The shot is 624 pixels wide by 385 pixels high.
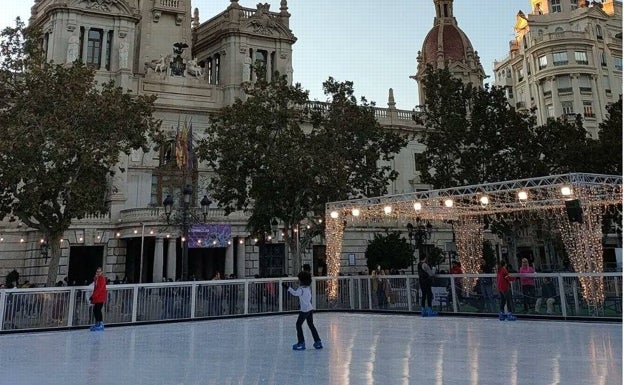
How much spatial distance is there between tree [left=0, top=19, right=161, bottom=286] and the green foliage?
61.1ft

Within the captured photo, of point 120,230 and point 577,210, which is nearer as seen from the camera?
point 577,210

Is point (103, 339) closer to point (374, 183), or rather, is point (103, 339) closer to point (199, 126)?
point (374, 183)

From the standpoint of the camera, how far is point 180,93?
123 feet

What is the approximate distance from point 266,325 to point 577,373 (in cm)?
1006

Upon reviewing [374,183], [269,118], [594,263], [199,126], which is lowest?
[594,263]

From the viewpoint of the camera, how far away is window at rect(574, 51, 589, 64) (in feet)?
193

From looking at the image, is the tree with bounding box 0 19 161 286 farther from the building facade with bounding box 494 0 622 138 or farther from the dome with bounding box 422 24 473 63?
the building facade with bounding box 494 0 622 138

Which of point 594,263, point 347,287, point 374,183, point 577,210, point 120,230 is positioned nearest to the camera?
point 577,210

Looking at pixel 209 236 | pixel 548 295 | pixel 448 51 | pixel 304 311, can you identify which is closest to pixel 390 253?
pixel 209 236

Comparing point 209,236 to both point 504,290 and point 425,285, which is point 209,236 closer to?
point 425,285

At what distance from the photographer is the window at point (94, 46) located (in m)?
37.1

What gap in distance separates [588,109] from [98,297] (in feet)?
189

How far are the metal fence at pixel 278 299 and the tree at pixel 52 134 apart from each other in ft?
12.3

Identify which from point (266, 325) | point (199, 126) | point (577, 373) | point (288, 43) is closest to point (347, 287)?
point (266, 325)
